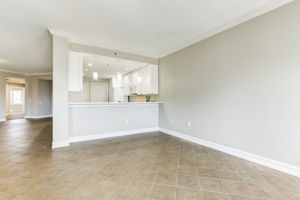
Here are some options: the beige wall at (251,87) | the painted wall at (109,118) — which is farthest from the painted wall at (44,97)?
the beige wall at (251,87)

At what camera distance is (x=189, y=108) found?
386 cm

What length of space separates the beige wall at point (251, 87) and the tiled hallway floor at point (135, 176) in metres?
0.46

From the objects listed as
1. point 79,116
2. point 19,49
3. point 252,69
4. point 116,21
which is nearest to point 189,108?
point 252,69

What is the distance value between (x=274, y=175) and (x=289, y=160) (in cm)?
35

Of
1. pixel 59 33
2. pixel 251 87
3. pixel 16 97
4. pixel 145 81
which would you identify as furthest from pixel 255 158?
pixel 16 97

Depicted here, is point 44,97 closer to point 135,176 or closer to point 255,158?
point 135,176

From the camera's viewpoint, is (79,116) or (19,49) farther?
(19,49)

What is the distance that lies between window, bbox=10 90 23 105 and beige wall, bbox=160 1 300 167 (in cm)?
1434

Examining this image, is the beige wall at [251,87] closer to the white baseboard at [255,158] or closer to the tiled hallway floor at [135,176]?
the white baseboard at [255,158]

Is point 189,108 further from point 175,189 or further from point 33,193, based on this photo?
point 33,193

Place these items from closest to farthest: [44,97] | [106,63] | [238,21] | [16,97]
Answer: [238,21] → [106,63] → [44,97] → [16,97]

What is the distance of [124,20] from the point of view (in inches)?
109

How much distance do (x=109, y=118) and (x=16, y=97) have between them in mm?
12728

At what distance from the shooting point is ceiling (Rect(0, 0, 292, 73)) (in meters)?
2.30
